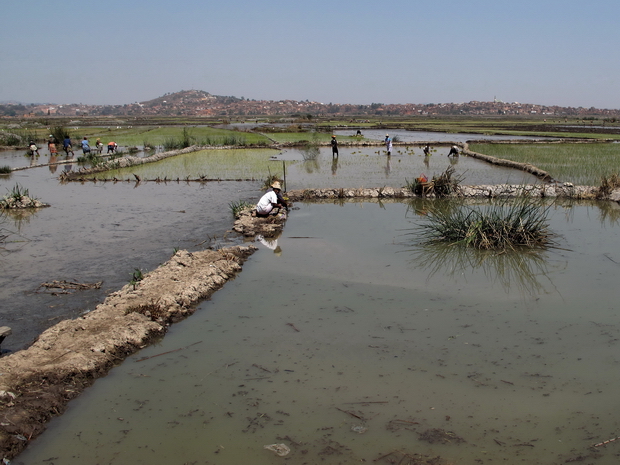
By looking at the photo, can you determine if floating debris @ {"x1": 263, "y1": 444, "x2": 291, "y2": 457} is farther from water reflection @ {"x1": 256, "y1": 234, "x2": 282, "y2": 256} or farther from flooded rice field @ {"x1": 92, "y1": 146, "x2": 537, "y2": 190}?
flooded rice field @ {"x1": 92, "y1": 146, "x2": 537, "y2": 190}

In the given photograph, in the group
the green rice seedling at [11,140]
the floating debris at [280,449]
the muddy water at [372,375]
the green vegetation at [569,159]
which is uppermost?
the green rice seedling at [11,140]

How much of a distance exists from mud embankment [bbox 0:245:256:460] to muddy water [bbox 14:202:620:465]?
135 mm

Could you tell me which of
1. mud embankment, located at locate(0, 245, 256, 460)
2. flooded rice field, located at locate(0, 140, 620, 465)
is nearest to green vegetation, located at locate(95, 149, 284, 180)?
flooded rice field, located at locate(0, 140, 620, 465)

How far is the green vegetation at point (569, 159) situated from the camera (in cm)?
1475

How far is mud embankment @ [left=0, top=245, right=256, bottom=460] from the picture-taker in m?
3.61

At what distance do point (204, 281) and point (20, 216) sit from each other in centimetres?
675

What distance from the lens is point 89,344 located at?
449cm

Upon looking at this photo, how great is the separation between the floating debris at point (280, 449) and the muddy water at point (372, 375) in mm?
39

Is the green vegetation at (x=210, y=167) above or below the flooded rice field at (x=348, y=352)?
above

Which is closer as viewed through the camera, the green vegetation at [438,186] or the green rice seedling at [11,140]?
the green vegetation at [438,186]

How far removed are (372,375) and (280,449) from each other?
1.15m

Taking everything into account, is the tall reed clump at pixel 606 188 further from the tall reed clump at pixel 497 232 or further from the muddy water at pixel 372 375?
the muddy water at pixel 372 375

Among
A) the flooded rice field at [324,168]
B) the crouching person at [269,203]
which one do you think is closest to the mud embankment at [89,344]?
the crouching person at [269,203]

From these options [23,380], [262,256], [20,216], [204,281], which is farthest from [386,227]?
[20,216]
